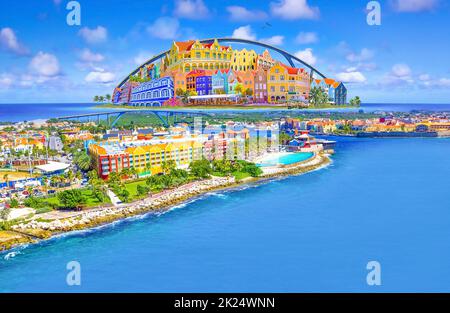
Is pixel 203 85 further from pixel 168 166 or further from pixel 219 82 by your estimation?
pixel 168 166

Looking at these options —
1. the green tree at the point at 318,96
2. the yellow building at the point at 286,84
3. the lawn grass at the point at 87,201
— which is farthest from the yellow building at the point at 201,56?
the lawn grass at the point at 87,201

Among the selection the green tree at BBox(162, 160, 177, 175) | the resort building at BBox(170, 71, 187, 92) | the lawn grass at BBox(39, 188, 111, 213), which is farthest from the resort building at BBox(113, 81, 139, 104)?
the lawn grass at BBox(39, 188, 111, 213)

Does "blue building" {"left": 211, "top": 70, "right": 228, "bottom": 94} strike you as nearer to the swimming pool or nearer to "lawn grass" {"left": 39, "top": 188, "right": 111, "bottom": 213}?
"lawn grass" {"left": 39, "top": 188, "right": 111, "bottom": 213}

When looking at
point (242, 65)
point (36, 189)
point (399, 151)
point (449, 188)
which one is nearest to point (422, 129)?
point (399, 151)

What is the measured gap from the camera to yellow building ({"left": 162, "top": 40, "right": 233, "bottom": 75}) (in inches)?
274

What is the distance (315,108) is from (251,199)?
2160 millimetres

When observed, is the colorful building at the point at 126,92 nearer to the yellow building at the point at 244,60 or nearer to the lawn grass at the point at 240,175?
the yellow building at the point at 244,60

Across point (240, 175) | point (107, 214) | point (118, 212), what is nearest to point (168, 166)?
point (240, 175)

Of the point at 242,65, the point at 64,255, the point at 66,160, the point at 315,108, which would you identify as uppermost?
the point at 242,65

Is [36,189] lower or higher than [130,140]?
lower

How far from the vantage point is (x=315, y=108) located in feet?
25.6

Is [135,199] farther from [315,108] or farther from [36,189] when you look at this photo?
[315,108]

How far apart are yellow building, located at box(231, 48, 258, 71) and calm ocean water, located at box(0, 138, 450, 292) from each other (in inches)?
84.2

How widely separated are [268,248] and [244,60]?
3.72 metres
